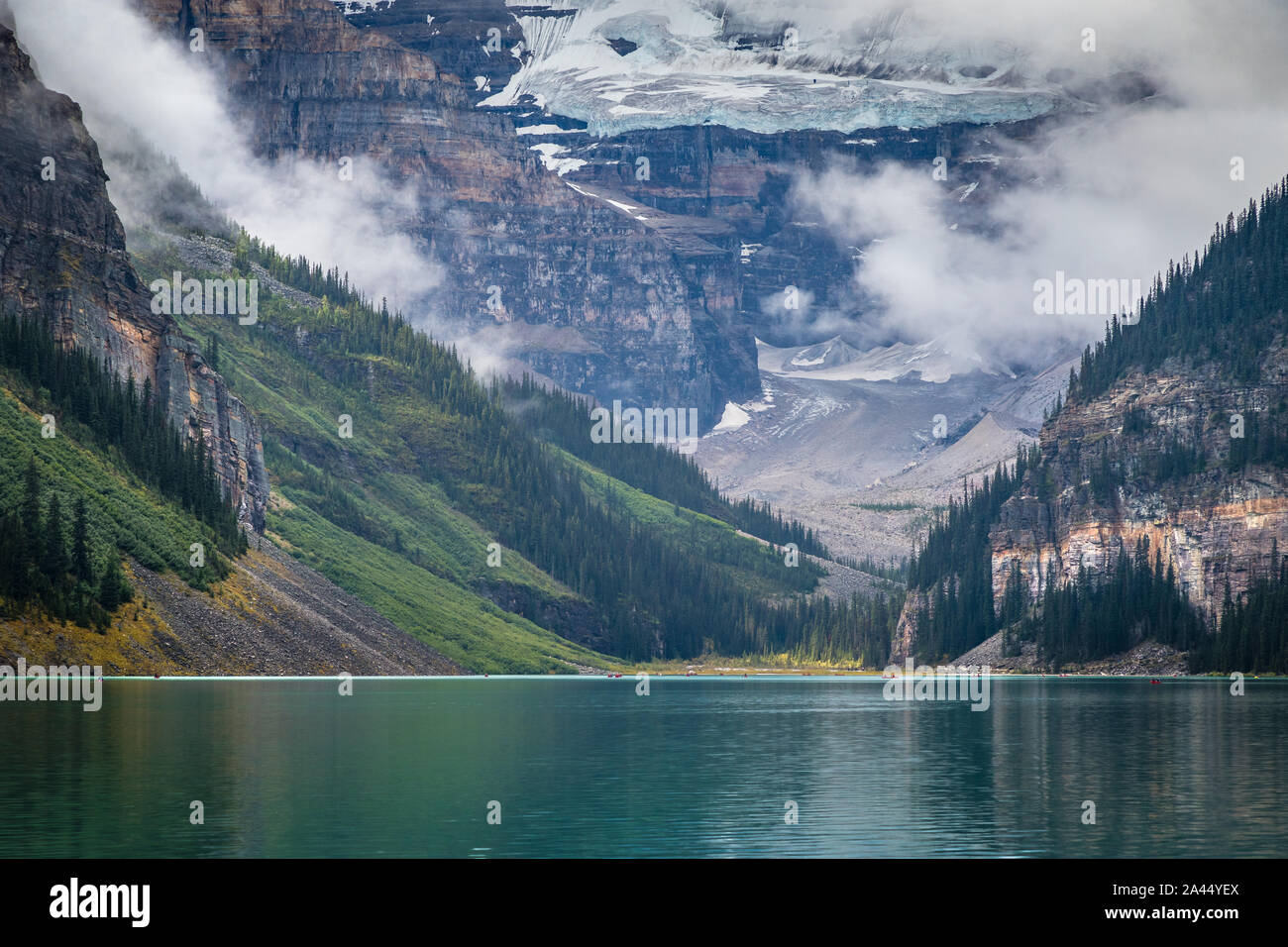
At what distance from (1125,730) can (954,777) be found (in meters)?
44.9

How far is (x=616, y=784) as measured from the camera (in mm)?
96750

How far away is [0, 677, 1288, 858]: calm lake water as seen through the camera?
239ft

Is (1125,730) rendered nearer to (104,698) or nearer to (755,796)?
(755,796)

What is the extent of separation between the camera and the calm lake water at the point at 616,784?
239 ft

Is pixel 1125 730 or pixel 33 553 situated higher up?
pixel 33 553
